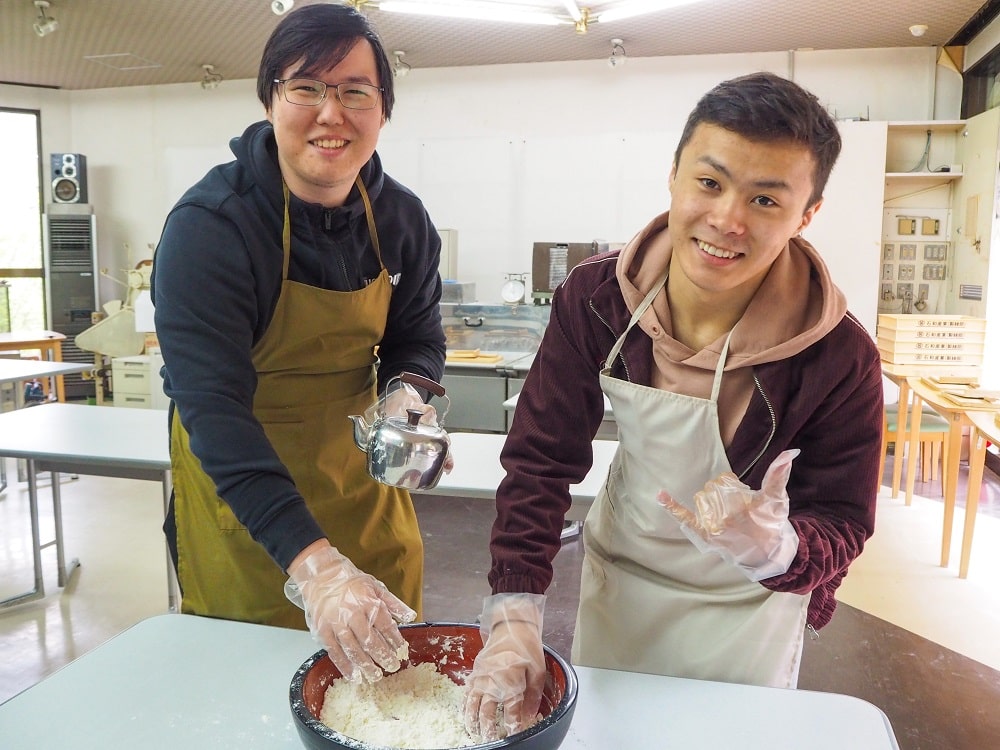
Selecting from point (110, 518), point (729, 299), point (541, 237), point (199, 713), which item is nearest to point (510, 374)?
point (110, 518)

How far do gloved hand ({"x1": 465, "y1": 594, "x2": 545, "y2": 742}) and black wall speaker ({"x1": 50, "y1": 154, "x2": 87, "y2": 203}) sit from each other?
309 inches

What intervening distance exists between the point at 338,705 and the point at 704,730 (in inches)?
17.2

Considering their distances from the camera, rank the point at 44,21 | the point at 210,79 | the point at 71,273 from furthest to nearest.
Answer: the point at 71,273
the point at 210,79
the point at 44,21

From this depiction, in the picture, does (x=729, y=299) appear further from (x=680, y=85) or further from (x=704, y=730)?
(x=680, y=85)

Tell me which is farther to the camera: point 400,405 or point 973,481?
point 973,481

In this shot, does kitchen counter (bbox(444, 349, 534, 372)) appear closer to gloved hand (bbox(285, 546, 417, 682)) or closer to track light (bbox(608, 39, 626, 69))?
track light (bbox(608, 39, 626, 69))

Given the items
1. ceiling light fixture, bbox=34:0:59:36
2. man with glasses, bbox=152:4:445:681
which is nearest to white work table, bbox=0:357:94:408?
ceiling light fixture, bbox=34:0:59:36

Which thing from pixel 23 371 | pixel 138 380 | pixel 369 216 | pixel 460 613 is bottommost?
pixel 460 613

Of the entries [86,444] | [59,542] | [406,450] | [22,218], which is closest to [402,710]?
[406,450]

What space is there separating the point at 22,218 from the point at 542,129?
17.0 feet

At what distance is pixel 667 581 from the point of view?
129cm

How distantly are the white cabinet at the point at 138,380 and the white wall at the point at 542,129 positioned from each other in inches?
85.4

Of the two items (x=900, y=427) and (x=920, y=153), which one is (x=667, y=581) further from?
(x=920, y=153)

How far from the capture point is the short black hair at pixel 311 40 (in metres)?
1.23
